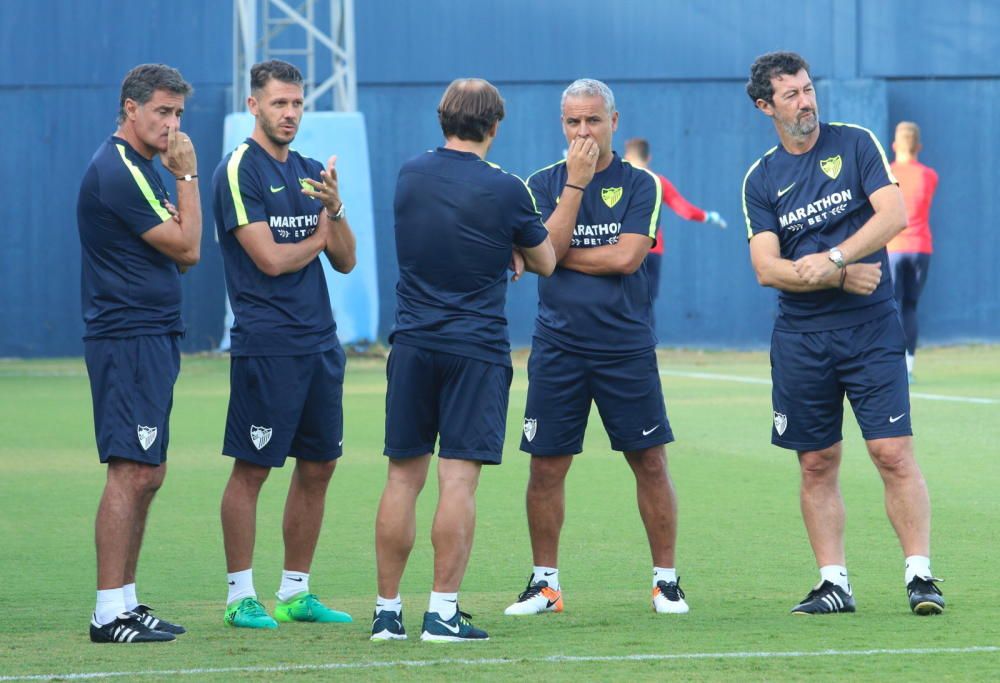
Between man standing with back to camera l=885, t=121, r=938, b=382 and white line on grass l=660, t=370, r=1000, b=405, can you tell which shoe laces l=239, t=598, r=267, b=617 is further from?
man standing with back to camera l=885, t=121, r=938, b=382

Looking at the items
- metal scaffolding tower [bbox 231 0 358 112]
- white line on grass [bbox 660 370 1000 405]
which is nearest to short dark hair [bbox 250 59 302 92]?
white line on grass [bbox 660 370 1000 405]

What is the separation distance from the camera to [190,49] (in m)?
23.2

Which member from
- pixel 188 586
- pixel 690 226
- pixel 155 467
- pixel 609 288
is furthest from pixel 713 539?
pixel 690 226

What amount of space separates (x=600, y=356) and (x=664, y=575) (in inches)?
35.8

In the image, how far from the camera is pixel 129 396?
583cm

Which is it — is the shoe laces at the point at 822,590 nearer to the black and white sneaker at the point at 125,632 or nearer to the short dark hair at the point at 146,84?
the black and white sneaker at the point at 125,632

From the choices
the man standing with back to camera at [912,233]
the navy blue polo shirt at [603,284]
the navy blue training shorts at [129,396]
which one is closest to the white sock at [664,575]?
the navy blue polo shirt at [603,284]

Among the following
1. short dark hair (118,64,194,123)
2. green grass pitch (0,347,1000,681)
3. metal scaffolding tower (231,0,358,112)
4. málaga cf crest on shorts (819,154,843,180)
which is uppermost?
metal scaffolding tower (231,0,358,112)

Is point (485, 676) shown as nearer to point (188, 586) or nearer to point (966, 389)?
point (188, 586)

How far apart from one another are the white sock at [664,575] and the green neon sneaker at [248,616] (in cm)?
149

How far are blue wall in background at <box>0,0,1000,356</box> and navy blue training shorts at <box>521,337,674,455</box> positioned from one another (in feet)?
55.4

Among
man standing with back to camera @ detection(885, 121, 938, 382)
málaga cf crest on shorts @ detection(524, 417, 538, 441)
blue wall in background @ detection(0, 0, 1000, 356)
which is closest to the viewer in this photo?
málaga cf crest on shorts @ detection(524, 417, 538, 441)

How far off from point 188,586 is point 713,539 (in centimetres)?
263

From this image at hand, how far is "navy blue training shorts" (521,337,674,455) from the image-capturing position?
6.44 metres
